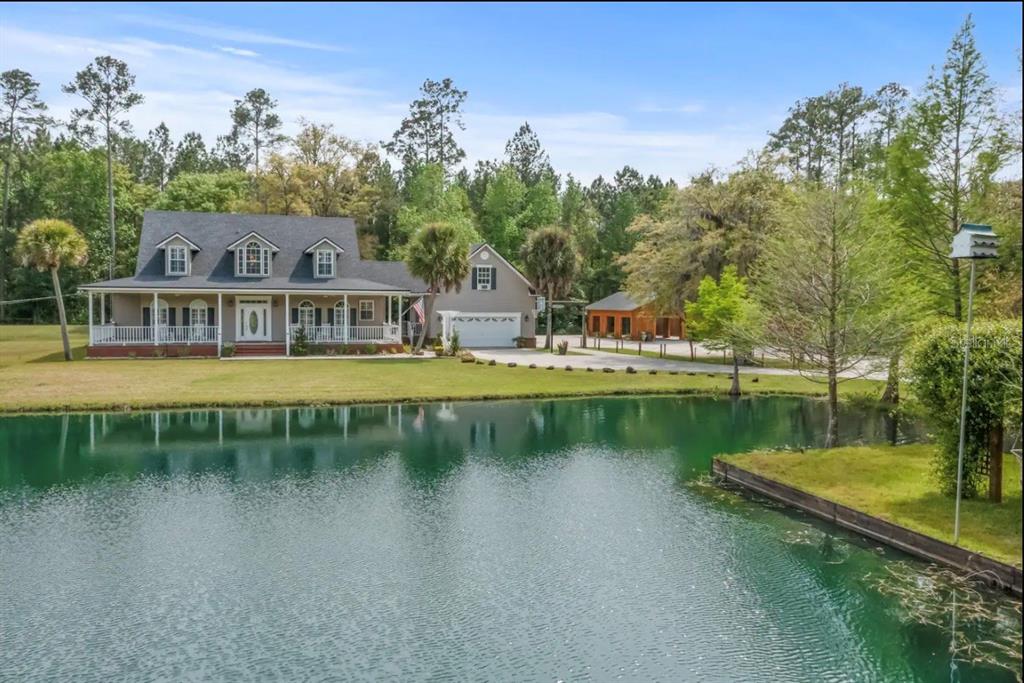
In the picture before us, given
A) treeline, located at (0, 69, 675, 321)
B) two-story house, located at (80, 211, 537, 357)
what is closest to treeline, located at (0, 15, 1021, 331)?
treeline, located at (0, 69, 675, 321)

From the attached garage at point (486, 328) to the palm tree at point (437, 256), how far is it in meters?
5.60

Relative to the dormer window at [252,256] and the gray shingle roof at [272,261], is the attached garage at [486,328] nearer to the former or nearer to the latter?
the gray shingle roof at [272,261]

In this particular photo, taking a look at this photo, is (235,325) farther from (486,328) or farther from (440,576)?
(440,576)

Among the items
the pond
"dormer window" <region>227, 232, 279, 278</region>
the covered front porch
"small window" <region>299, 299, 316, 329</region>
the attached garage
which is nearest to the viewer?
the pond

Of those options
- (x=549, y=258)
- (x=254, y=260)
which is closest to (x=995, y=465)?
(x=254, y=260)

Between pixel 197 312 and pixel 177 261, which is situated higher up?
pixel 177 261

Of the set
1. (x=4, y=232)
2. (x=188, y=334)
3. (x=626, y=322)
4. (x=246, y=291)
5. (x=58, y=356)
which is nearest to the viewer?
(x=58, y=356)

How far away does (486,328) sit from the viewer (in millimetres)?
45625

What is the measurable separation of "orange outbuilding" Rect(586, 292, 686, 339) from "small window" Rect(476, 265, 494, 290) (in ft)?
34.6

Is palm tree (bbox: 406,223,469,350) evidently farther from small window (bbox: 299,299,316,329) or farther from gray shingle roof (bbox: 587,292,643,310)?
gray shingle roof (bbox: 587,292,643,310)

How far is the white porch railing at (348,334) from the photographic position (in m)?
38.7

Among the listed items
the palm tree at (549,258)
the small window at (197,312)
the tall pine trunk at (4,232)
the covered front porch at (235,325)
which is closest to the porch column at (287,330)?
the covered front porch at (235,325)

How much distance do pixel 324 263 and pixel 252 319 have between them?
14.7 ft

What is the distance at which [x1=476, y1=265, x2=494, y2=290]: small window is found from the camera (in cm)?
4547
